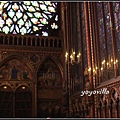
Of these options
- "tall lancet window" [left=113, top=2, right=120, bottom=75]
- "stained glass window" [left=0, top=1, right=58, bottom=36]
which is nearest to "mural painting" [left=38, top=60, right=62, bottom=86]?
"stained glass window" [left=0, top=1, right=58, bottom=36]

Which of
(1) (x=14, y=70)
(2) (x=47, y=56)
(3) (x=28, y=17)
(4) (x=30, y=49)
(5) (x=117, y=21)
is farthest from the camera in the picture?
(3) (x=28, y=17)

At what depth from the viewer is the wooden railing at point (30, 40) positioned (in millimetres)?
20562

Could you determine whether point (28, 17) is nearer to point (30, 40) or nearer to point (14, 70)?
point (30, 40)

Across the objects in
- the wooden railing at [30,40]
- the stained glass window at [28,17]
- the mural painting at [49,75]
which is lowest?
the mural painting at [49,75]

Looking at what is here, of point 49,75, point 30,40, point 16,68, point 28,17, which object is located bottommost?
point 49,75

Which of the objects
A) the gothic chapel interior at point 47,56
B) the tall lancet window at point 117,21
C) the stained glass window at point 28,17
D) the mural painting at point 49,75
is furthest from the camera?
the stained glass window at point 28,17

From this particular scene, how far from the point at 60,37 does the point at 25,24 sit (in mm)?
3294

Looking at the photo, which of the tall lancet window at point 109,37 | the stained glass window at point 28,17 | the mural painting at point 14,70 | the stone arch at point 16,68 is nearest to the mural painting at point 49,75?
the stone arch at point 16,68

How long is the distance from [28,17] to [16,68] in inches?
190

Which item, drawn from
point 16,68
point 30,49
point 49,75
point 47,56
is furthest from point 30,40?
point 49,75

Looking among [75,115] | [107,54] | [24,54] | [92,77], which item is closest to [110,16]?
[107,54]

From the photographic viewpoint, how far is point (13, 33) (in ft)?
69.3

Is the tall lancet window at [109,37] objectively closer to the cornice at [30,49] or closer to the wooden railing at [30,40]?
the cornice at [30,49]

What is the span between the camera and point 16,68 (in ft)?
67.1
